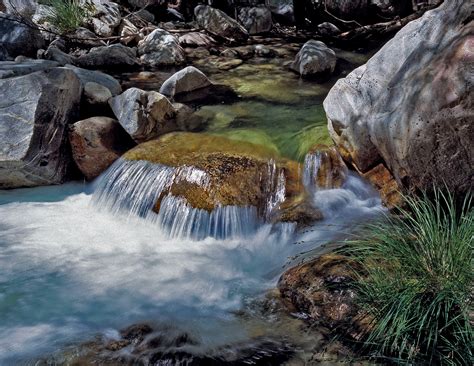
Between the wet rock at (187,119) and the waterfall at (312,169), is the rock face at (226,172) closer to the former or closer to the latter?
the waterfall at (312,169)

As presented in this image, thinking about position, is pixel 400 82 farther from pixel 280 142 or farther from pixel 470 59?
pixel 280 142

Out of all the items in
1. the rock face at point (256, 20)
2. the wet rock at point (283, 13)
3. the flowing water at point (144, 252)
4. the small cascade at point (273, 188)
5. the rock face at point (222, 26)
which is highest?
the wet rock at point (283, 13)

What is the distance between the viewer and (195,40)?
11.0 meters

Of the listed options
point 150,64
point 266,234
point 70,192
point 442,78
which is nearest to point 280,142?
Answer: point 266,234

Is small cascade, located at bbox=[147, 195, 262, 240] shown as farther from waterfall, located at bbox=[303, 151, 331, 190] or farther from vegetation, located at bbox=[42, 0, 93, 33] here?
vegetation, located at bbox=[42, 0, 93, 33]

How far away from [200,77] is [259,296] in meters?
5.09

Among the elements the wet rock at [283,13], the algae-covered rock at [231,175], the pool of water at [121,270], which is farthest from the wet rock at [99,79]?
the wet rock at [283,13]

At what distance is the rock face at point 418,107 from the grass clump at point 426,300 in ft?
3.79

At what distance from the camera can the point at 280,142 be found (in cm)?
554

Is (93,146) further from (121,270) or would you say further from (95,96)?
(121,270)

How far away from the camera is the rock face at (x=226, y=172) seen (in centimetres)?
468

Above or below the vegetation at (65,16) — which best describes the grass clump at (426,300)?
below

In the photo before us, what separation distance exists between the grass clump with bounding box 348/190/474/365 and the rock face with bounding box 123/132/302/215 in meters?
2.23

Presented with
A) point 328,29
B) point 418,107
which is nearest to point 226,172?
point 418,107
